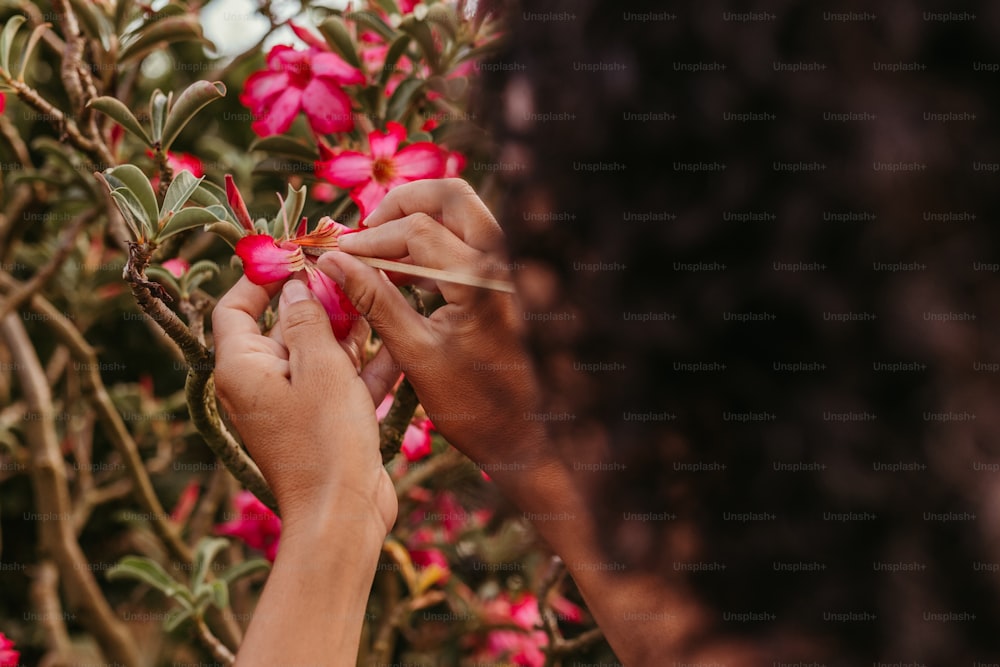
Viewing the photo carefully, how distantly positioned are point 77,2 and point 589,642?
1.24 metres

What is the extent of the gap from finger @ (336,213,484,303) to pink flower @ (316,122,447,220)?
21 cm

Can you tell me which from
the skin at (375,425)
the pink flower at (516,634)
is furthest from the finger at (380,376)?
the pink flower at (516,634)

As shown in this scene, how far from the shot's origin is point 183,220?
871mm

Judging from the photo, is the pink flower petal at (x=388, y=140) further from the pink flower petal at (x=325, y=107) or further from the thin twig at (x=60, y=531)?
the thin twig at (x=60, y=531)

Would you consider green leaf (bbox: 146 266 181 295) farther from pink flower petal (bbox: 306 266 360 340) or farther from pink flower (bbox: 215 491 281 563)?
pink flower (bbox: 215 491 281 563)

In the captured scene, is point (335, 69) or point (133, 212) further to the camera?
point (335, 69)

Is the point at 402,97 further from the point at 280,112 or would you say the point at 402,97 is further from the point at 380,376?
the point at 380,376

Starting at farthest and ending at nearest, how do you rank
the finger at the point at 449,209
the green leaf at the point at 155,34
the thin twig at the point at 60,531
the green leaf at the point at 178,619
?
the thin twig at the point at 60,531 → the green leaf at the point at 155,34 → the green leaf at the point at 178,619 → the finger at the point at 449,209

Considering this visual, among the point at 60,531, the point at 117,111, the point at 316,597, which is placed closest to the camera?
the point at 316,597

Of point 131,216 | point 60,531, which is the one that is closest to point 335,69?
point 131,216

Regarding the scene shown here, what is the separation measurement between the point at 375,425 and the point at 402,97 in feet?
1.98

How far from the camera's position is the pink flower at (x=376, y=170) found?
3.90 feet

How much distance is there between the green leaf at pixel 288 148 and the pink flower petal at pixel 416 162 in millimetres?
158

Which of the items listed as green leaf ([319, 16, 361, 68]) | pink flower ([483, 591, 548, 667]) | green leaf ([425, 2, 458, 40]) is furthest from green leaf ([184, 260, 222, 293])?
pink flower ([483, 591, 548, 667])
